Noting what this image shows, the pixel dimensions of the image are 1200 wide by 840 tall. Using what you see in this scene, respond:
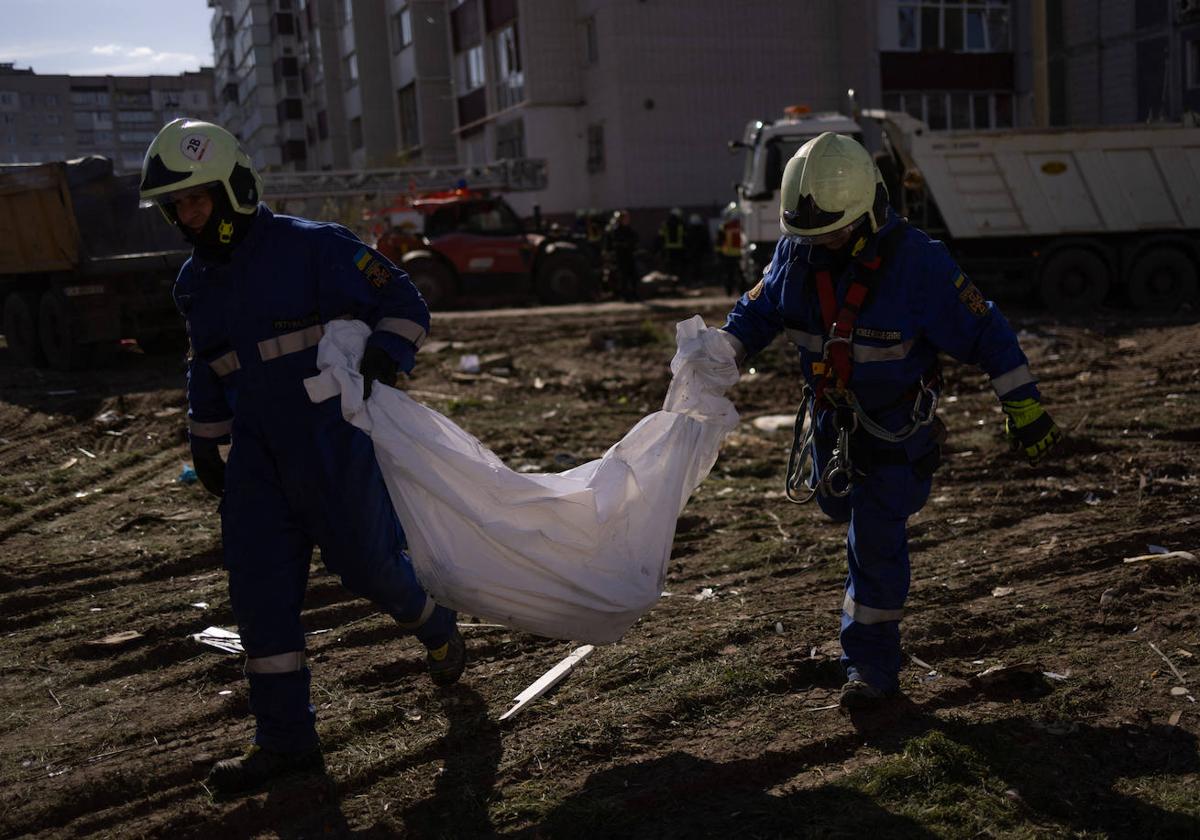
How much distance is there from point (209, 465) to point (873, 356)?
2307 mm

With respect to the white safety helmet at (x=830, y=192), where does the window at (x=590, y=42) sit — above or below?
above

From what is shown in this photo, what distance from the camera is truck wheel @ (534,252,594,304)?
67.7 ft

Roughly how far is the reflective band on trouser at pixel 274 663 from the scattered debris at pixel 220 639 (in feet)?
3.95

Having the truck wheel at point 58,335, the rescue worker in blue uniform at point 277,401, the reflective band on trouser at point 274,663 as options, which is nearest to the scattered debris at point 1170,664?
the rescue worker in blue uniform at point 277,401

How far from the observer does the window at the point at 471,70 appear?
36.0 m

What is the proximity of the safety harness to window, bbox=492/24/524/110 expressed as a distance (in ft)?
97.8

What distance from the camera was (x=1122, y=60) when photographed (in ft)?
93.4

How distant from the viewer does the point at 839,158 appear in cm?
380

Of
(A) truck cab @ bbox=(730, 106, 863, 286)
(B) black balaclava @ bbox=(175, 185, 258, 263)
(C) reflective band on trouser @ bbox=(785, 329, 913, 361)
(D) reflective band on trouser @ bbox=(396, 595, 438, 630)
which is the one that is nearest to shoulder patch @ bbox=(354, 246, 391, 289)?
(B) black balaclava @ bbox=(175, 185, 258, 263)

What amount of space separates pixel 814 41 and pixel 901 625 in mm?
28815

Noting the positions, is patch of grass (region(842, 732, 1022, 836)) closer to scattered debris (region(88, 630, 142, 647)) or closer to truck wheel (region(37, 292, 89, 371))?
scattered debris (region(88, 630, 142, 647))

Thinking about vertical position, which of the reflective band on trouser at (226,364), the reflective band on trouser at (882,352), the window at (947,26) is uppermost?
the window at (947,26)

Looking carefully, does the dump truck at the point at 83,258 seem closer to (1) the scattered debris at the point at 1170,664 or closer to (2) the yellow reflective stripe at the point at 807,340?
(2) the yellow reflective stripe at the point at 807,340

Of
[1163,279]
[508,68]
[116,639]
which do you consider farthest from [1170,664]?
[508,68]
